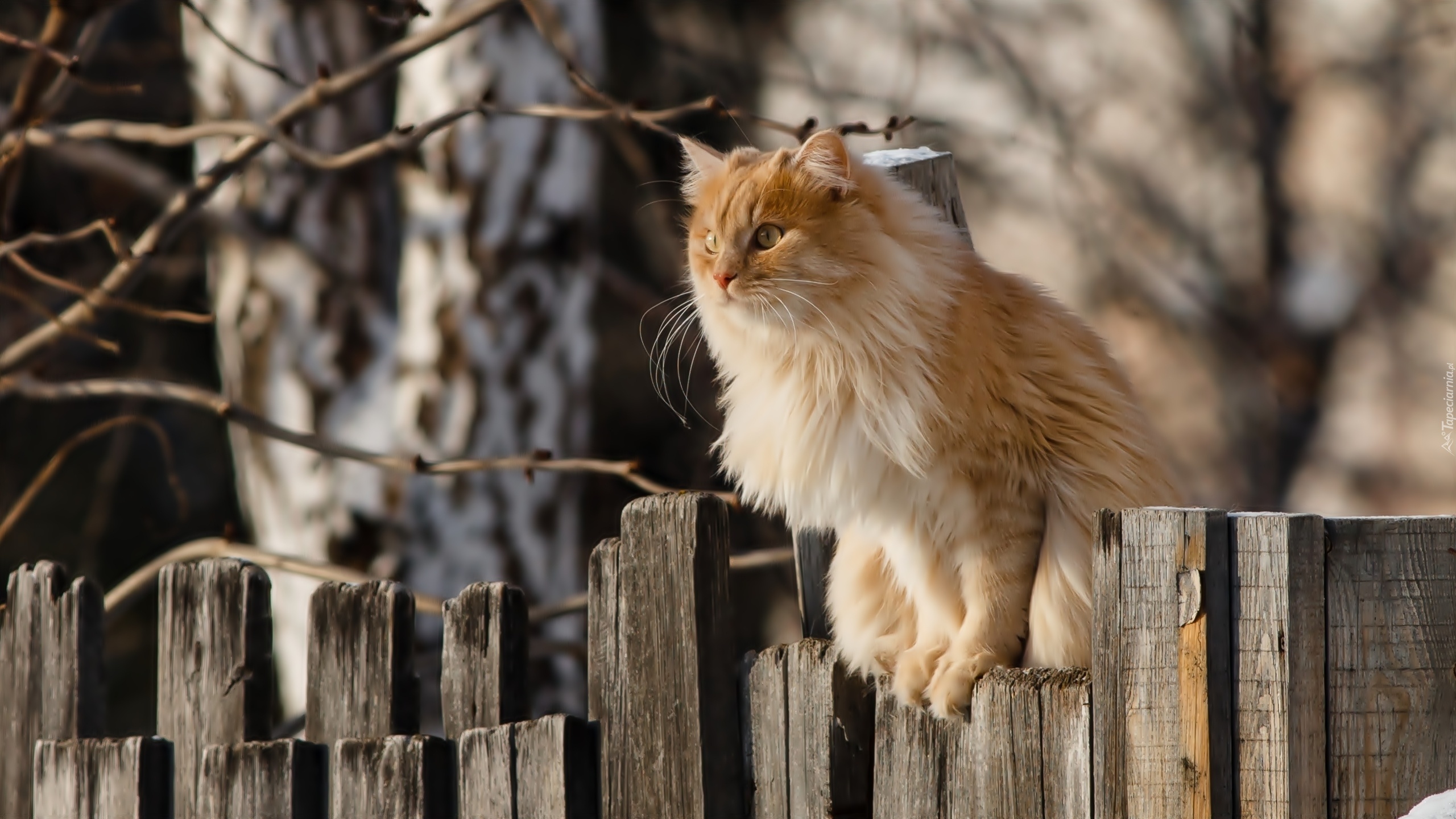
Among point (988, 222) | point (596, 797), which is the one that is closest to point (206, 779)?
point (596, 797)

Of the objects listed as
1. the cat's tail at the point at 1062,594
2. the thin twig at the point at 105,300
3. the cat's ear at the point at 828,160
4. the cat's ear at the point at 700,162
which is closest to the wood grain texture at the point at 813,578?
the cat's tail at the point at 1062,594

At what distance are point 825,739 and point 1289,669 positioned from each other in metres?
0.54

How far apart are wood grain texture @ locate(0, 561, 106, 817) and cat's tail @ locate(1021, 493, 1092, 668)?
4.85ft

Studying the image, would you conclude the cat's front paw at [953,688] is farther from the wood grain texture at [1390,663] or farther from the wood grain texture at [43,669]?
the wood grain texture at [43,669]

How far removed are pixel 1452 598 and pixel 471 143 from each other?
9.29ft

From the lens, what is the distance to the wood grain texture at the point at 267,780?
5.70 feet

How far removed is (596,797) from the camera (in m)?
1.57

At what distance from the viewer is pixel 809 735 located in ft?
4.71

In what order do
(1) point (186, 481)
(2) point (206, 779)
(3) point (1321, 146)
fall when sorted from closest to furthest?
(2) point (206, 779)
(3) point (1321, 146)
(1) point (186, 481)

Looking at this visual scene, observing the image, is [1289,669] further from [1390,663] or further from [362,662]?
[362,662]

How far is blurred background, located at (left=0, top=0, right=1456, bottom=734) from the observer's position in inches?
131

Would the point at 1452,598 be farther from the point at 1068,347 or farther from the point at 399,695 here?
the point at 399,695

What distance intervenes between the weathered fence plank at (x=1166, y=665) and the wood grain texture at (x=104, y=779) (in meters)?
1.41

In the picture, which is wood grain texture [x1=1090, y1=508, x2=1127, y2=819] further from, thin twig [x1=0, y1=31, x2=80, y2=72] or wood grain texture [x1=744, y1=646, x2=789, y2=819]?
thin twig [x1=0, y1=31, x2=80, y2=72]
